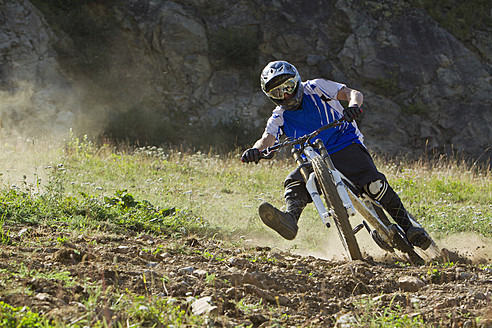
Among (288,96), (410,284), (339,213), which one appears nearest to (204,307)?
(410,284)

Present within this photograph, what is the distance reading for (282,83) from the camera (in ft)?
17.6

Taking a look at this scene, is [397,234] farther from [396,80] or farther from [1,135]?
[396,80]

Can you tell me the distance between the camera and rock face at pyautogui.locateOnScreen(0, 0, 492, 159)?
21.3m

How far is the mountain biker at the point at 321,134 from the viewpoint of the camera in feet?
17.4

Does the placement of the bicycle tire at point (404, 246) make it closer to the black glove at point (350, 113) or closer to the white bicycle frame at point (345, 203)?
the white bicycle frame at point (345, 203)

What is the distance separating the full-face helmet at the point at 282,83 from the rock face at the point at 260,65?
15.2m

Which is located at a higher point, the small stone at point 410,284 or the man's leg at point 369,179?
the man's leg at point 369,179

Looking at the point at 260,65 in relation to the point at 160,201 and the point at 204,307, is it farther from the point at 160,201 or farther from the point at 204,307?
the point at 204,307

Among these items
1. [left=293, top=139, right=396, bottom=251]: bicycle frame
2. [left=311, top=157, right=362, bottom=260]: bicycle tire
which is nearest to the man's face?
[left=293, top=139, right=396, bottom=251]: bicycle frame

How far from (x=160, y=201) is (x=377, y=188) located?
3743mm

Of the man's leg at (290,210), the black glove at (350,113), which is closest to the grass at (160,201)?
the man's leg at (290,210)

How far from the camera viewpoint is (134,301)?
304 centimetres

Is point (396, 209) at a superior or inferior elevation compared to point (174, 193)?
superior

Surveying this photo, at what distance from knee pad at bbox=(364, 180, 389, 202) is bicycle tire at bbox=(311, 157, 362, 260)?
0.80 metres
